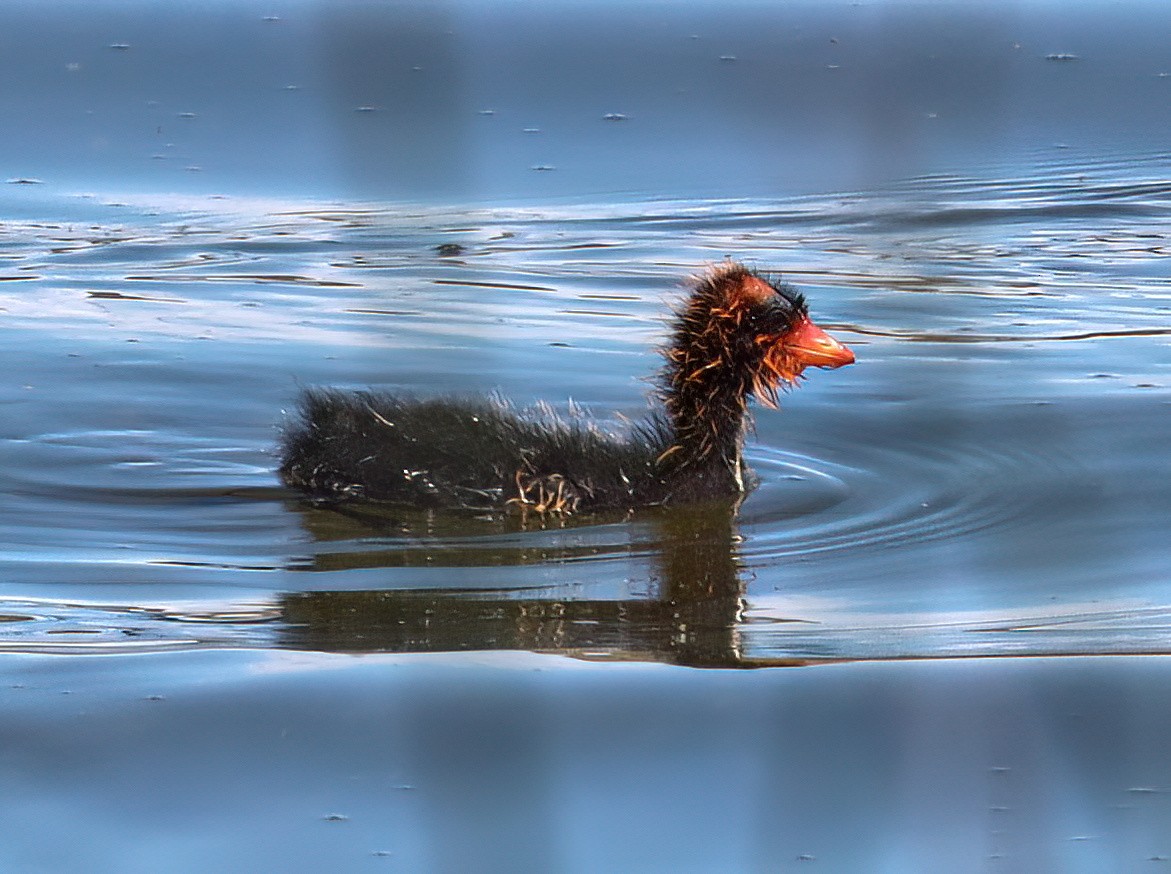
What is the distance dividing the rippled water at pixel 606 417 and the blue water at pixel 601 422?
28mm

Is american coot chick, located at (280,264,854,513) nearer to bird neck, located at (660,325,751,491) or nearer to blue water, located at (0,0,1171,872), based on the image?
bird neck, located at (660,325,751,491)

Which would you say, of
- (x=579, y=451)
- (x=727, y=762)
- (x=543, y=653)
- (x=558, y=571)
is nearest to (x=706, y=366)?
(x=579, y=451)

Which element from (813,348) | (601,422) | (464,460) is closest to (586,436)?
(601,422)

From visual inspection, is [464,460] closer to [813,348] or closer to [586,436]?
[586,436]

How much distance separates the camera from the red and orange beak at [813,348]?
6.86m

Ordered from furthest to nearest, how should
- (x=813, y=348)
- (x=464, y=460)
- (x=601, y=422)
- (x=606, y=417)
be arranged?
(x=606, y=417), (x=601, y=422), (x=813, y=348), (x=464, y=460)

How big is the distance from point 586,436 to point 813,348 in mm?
849

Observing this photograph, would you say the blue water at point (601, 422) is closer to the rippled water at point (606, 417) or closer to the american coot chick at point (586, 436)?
the rippled water at point (606, 417)

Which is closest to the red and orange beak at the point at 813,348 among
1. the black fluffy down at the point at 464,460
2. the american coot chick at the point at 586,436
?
the american coot chick at the point at 586,436

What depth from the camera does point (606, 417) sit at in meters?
7.81

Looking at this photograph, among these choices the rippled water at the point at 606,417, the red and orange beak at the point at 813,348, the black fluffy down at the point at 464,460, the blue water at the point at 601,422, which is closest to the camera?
the blue water at the point at 601,422

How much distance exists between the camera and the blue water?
13.5 ft

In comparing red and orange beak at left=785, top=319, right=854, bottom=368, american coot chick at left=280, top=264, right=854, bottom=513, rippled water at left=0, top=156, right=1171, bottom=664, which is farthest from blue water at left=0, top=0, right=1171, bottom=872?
red and orange beak at left=785, top=319, right=854, bottom=368

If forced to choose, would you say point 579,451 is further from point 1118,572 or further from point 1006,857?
point 1006,857
